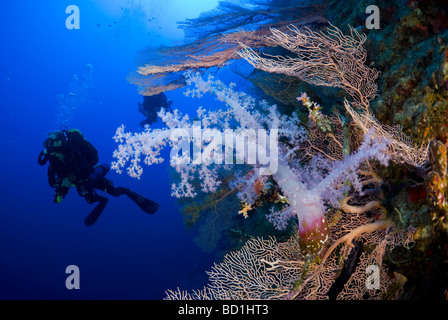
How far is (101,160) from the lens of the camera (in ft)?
160

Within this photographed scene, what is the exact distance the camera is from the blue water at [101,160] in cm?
2459

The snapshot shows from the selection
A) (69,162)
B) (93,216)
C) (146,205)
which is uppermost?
(69,162)

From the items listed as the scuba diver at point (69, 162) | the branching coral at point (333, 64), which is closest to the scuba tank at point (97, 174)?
the scuba diver at point (69, 162)

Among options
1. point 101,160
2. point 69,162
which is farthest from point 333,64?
point 101,160

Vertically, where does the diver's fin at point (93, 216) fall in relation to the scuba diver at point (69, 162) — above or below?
below

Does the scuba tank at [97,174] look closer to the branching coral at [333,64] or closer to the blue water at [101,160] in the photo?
the branching coral at [333,64]

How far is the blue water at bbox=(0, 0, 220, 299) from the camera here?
968 inches

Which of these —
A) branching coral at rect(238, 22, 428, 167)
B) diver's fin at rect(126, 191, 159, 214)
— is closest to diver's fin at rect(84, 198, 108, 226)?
diver's fin at rect(126, 191, 159, 214)

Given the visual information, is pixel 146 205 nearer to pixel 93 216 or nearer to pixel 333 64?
pixel 93 216

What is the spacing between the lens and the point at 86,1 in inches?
1833

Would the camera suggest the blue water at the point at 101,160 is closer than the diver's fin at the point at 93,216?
No

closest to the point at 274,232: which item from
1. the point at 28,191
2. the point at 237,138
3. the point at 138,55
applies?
the point at 237,138

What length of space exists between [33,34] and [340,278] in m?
66.5
